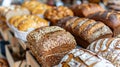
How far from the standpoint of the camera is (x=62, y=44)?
2.66ft

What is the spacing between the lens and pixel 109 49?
655 mm

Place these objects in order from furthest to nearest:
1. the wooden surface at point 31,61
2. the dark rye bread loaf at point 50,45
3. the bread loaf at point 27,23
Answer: the bread loaf at point 27,23, the wooden surface at point 31,61, the dark rye bread loaf at point 50,45

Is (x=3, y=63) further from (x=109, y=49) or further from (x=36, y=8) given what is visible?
(x=109, y=49)

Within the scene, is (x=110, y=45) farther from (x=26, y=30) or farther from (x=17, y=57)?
(x=17, y=57)

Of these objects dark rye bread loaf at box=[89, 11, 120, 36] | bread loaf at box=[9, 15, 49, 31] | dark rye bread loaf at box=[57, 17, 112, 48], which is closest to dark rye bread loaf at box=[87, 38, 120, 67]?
dark rye bread loaf at box=[57, 17, 112, 48]

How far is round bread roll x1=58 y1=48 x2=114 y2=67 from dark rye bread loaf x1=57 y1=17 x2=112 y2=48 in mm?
259

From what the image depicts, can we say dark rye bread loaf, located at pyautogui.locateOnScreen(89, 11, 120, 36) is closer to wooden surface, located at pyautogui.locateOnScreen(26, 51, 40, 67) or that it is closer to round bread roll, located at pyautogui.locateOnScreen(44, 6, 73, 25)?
round bread roll, located at pyautogui.locateOnScreen(44, 6, 73, 25)

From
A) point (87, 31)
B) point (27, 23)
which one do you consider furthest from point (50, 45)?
point (27, 23)

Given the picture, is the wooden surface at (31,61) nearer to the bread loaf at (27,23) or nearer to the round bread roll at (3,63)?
the bread loaf at (27,23)

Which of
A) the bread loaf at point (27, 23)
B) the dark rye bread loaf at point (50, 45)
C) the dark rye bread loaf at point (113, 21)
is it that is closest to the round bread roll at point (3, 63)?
the bread loaf at point (27, 23)

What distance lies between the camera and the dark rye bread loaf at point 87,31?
2.88 feet

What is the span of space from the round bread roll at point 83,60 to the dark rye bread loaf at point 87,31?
26 centimetres

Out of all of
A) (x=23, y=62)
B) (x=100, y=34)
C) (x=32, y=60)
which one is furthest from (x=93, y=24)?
(x=23, y=62)

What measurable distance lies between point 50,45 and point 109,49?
26cm
